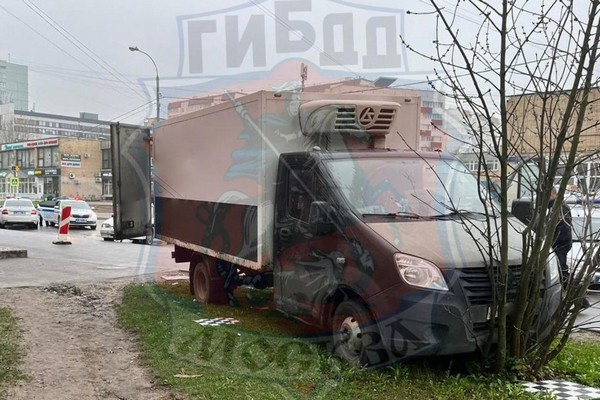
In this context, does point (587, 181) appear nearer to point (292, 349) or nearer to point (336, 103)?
point (336, 103)

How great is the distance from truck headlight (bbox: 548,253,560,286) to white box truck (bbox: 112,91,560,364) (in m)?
0.02

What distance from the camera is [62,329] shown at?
270 inches

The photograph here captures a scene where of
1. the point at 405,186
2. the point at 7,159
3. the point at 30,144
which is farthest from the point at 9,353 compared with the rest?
the point at 7,159

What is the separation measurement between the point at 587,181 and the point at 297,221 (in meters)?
2.83

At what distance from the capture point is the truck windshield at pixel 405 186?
5.23m

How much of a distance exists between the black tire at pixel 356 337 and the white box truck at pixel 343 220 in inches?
0.5

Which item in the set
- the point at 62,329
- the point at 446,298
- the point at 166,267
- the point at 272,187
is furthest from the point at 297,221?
the point at 166,267

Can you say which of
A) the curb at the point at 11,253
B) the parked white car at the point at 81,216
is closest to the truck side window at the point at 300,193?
the curb at the point at 11,253

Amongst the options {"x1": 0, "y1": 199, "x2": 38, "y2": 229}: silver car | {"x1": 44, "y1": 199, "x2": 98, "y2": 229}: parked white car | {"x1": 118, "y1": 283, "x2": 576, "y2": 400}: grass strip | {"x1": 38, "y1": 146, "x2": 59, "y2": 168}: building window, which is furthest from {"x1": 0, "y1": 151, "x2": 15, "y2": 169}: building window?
{"x1": 118, "y1": 283, "x2": 576, "y2": 400}: grass strip

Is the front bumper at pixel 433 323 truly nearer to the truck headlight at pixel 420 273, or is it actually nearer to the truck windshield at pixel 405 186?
the truck headlight at pixel 420 273

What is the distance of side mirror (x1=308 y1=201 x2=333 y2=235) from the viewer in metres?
5.27

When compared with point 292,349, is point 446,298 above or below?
above

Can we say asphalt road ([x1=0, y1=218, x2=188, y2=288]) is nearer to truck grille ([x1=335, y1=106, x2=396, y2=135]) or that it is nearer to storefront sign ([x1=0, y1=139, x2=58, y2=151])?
truck grille ([x1=335, y1=106, x2=396, y2=135])

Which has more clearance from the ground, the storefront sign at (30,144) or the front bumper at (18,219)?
the storefront sign at (30,144)
